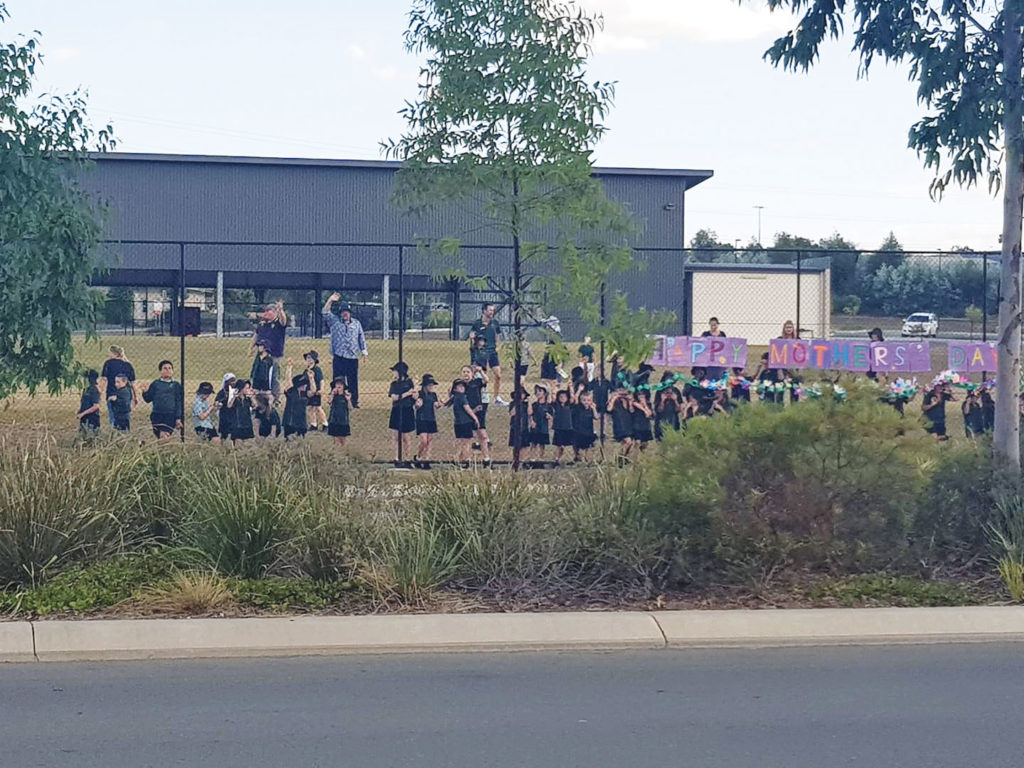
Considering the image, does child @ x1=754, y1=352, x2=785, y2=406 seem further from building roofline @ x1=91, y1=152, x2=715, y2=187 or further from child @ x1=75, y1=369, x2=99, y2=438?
→ building roofline @ x1=91, y1=152, x2=715, y2=187

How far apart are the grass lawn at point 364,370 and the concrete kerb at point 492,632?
29.2ft

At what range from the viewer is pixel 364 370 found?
28.8m

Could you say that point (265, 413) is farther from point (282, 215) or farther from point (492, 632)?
point (282, 215)

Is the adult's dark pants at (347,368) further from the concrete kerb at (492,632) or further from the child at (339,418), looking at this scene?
the concrete kerb at (492,632)

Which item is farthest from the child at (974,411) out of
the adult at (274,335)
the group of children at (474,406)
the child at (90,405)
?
the child at (90,405)

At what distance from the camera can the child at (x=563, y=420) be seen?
53.2ft

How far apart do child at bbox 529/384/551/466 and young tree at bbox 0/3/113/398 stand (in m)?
5.84

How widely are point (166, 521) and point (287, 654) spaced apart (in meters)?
2.26

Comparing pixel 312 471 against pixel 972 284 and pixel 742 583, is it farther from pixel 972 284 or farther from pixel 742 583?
pixel 972 284

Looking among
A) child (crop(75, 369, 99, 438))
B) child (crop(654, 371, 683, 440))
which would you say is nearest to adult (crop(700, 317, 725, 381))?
child (crop(654, 371, 683, 440))

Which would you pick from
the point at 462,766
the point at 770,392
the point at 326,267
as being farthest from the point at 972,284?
the point at 462,766

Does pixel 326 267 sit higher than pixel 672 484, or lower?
higher

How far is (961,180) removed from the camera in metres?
10.0

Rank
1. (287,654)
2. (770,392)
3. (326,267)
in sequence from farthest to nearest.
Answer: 1. (326,267)
2. (770,392)
3. (287,654)
